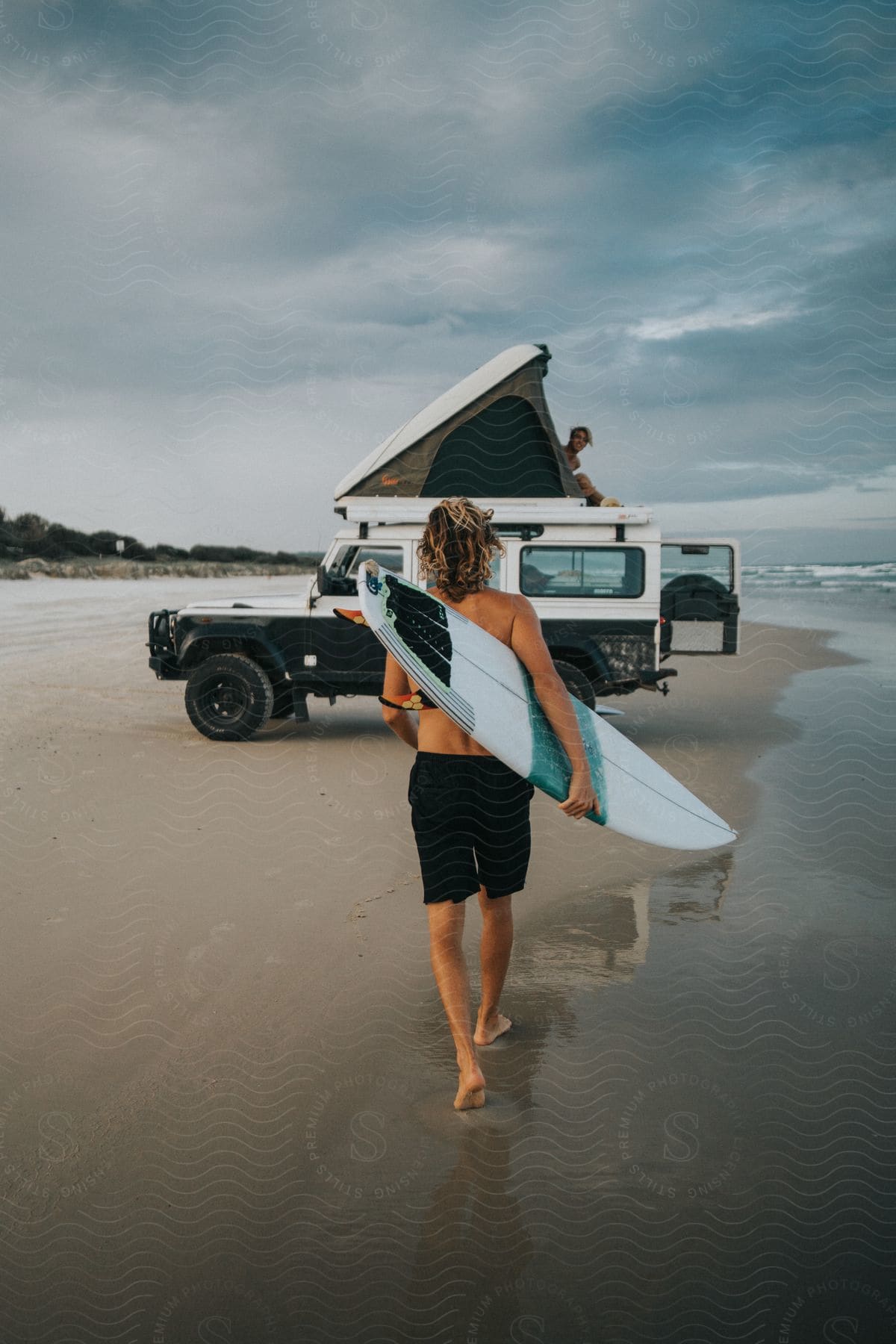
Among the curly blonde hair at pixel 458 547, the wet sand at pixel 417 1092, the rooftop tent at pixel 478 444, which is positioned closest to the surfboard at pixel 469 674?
the curly blonde hair at pixel 458 547

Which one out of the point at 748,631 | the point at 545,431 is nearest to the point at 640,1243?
the point at 545,431

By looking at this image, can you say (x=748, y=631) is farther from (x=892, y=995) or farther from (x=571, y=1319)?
(x=571, y=1319)

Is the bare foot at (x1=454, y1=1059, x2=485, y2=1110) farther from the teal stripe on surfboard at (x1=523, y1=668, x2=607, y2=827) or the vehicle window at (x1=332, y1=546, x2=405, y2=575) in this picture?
the vehicle window at (x1=332, y1=546, x2=405, y2=575)

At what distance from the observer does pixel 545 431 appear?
8.47 meters

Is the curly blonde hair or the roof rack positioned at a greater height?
the roof rack

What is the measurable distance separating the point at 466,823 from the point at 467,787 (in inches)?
4.2

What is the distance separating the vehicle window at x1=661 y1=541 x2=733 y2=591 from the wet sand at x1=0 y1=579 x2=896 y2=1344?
10.4 feet

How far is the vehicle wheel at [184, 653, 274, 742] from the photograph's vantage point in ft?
27.0

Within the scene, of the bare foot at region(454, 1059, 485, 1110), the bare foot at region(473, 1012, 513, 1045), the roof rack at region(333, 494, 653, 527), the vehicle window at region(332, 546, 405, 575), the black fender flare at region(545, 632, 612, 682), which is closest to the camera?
the bare foot at region(454, 1059, 485, 1110)

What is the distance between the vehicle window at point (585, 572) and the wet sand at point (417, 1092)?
2.71m

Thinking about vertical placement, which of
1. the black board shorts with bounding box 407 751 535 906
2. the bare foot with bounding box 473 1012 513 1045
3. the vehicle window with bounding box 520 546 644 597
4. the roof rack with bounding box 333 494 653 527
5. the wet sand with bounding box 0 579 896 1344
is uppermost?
the roof rack with bounding box 333 494 653 527

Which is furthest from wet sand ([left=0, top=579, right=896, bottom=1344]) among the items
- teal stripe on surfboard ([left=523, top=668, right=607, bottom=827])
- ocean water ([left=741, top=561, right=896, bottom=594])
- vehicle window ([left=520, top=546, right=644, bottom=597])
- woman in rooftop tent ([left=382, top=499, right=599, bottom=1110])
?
ocean water ([left=741, top=561, right=896, bottom=594])

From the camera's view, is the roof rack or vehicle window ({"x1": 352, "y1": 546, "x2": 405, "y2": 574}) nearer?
the roof rack

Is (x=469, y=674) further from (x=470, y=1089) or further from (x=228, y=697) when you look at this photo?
(x=228, y=697)
